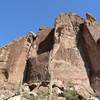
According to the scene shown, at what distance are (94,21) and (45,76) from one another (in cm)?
1004

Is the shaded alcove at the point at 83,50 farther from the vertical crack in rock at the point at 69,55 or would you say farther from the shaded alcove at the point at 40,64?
the shaded alcove at the point at 40,64

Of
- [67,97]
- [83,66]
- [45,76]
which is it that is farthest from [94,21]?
[67,97]

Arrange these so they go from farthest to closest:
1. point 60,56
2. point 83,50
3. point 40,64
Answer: point 83,50
point 60,56
point 40,64

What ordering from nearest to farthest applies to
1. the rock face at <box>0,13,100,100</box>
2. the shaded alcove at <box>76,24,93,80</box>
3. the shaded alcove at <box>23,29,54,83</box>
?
1. the rock face at <box>0,13,100,100</box>
2. the shaded alcove at <box>23,29,54,83</box>
3. the shaded alcove at <box>76,24,93,80</box>

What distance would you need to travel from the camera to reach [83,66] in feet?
140

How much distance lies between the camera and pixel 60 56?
4291 cm

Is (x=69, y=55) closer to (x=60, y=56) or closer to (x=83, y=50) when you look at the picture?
(x=60, y=56)

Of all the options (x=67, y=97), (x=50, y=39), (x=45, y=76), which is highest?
(x=50, y=39)

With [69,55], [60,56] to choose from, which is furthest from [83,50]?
[60,56]

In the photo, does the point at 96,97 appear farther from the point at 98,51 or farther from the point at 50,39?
the point at 50,39

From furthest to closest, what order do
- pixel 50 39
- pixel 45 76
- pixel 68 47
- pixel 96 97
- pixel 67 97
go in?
1. pixel 50 39
2. pixel 68 47
3. pixel 45 76
4. pixel 96 97
5. pixel 67 97

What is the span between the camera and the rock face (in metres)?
41.3

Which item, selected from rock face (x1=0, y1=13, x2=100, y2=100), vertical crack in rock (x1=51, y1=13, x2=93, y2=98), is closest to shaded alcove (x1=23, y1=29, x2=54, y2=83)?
rock face (x1=0, y1=13, x2=100, y2=100)

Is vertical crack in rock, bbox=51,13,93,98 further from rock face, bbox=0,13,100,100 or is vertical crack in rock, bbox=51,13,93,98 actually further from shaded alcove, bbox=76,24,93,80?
shaded alcove, bbox=76,24,93,80
